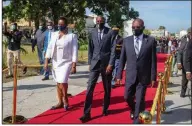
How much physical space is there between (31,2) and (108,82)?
1031cm

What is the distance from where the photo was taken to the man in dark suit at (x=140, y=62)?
561 centimetres

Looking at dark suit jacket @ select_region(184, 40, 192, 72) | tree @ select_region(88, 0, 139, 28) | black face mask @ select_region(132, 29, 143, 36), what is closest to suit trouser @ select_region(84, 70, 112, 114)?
black face mask @ select_region(132, 29, 143, 36)

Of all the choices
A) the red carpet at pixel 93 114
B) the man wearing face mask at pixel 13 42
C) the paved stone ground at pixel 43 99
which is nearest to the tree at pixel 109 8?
the man wearing face mask at pixel 13 42

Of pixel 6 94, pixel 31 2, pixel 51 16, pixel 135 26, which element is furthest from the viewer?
pixel 51 16

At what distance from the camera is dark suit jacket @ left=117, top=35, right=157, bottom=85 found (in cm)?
562

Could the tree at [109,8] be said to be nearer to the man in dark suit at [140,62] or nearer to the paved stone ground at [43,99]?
the paved stone ground at [43,99]

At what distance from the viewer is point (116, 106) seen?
24.4 feet

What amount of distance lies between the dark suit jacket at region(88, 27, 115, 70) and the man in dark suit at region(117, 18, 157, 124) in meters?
0.67

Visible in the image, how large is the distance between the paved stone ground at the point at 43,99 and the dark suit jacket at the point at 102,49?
1.51 metres

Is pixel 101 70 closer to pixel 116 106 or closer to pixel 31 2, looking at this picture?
pixel 116 106

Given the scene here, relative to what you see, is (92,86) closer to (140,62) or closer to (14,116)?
(140,62)

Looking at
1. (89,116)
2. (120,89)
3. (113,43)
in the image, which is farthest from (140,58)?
(120,89)

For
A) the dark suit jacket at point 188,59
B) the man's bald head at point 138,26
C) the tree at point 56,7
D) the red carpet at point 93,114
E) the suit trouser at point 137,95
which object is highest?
the tree at point 56,7

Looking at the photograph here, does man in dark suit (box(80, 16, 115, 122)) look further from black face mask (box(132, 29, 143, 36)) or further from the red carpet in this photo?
black face mask (box(132, 29, 143, 36))
